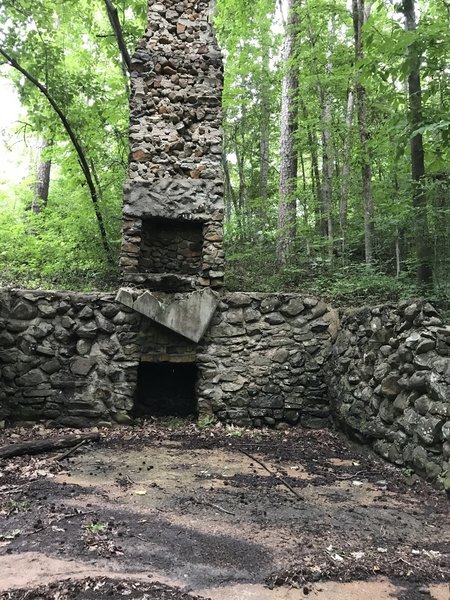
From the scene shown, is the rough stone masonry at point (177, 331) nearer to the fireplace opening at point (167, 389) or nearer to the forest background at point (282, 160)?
the fireplace opening at point (167, 389)

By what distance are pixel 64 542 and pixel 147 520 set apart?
60cm

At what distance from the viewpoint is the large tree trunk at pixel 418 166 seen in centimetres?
531

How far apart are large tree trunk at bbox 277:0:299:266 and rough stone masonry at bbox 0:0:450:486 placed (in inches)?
116

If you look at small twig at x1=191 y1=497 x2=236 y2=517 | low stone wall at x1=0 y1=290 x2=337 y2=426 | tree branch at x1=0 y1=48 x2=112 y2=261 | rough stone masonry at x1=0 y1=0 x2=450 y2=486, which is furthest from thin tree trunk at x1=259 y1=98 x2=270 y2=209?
small twig at x1=191 y1=497 x2=236 y2=517

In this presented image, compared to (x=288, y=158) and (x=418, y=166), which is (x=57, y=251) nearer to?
(x=288, y=158)

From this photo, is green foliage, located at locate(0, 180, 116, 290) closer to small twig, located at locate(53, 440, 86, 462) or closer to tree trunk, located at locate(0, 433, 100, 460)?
tree trunk, located at locate(0, 433, 100, 460)

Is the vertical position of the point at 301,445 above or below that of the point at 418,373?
below

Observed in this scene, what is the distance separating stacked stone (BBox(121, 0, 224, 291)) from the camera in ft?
21.9

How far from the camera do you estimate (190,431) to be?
5.94 metres

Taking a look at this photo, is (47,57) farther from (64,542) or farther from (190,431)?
(64,542)

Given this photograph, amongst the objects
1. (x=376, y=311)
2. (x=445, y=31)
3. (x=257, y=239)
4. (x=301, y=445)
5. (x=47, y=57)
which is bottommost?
(x=301, y=445)

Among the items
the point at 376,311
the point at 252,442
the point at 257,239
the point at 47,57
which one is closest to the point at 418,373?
the point at 376,311

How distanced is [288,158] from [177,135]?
409 centimetres

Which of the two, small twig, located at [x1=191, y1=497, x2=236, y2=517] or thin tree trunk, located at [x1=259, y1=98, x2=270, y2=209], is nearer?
small twig, located at [x1=191, y1=497, x2=236, y2=517]
